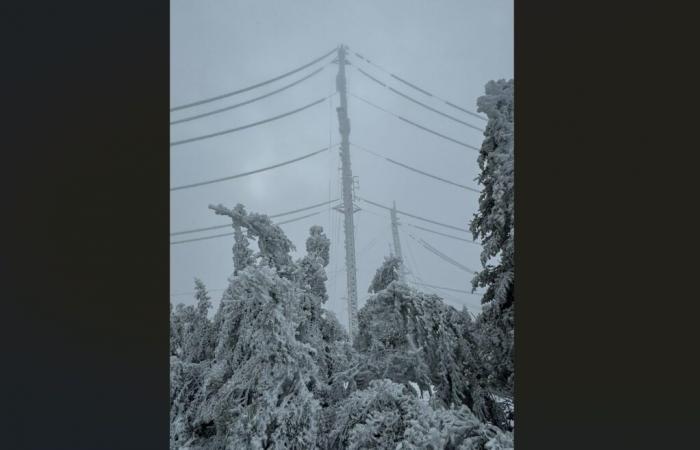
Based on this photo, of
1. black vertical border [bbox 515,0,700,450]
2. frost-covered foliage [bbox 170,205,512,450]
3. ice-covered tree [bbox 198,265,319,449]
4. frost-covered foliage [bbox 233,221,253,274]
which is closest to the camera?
black vertical border [bbox 515,0,700,450]

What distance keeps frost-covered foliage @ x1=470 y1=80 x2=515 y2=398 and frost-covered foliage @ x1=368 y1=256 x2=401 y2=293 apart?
1.37ft

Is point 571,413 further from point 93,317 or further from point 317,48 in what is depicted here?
point 317,48

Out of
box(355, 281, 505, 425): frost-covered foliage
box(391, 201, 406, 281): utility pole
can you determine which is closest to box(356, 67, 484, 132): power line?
box(391, 201, 406, 281): utility pole

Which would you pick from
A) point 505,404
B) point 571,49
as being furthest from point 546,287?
point 505,404

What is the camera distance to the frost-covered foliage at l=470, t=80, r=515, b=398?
276cm

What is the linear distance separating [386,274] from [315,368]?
641mm

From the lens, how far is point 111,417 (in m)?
1.33

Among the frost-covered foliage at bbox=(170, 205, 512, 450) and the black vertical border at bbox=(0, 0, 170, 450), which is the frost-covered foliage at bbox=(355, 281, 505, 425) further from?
the black vertical border at bbox=(0, 0, 170, 450)

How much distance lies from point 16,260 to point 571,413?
1271 millimetres

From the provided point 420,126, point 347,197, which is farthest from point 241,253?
point 420,126

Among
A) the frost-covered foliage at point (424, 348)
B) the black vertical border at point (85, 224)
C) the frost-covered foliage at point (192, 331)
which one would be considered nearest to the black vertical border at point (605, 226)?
the black vertical border at point (85, 224)

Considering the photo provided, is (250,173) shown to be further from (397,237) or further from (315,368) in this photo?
(315,368)

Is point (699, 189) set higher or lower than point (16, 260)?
higher

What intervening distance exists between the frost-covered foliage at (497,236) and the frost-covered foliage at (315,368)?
0.10m
